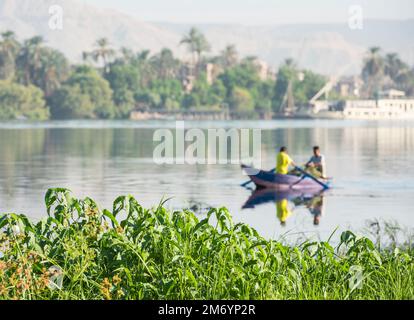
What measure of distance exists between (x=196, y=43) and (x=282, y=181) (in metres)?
148

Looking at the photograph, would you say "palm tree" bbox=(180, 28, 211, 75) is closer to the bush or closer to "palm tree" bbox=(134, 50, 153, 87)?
"palm tree" bbox=(134, 50, 153, 87)

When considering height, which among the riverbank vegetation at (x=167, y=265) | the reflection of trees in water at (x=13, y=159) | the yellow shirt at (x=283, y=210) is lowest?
the reflection of trees in water at (x=13, y=159)

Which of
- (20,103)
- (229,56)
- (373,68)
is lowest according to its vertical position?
(20,103)

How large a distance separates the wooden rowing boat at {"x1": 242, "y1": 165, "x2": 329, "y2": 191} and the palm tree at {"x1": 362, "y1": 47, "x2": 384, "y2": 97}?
148 meters

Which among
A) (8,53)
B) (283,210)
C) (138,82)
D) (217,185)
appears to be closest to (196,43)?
(138,82)

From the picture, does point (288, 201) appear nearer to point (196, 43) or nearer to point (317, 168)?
point (317, 168)

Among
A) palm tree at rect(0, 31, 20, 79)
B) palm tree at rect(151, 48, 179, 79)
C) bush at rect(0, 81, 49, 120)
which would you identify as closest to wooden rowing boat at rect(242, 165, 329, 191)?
bush at rect(0, 81, 49, 120)

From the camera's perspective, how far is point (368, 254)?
277 inches

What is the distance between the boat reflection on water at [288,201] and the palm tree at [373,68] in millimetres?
148983

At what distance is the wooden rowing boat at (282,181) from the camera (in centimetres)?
2398

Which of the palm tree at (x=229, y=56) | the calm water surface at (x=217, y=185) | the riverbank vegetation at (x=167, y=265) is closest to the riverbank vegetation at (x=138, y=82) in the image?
the palm tree at (x=229, y=56)

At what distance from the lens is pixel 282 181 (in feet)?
79.2

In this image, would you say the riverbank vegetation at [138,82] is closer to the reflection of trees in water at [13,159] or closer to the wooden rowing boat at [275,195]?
the reflection of trees in water at [13,159]
